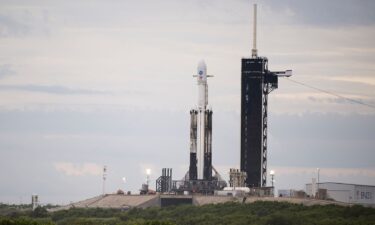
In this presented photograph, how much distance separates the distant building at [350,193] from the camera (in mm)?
174250

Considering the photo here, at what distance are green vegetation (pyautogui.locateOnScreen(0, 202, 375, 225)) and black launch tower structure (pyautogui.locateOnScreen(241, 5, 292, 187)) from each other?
12.4 m

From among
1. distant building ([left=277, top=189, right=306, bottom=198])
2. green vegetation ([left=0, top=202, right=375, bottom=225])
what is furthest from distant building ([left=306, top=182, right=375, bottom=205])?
green vegetation ([left=0, top=202, right=375, bottom=225])

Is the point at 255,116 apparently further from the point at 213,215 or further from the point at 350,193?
the point at 213,215

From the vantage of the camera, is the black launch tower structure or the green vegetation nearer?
the green vegetation

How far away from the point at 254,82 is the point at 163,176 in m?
19.6

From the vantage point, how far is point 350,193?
176000 mm

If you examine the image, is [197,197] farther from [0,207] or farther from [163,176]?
[0,207]

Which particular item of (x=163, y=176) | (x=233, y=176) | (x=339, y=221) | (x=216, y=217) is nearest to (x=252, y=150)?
(x=233, y=176)

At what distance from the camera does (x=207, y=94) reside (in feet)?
596

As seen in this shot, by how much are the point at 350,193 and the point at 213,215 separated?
93.1ft

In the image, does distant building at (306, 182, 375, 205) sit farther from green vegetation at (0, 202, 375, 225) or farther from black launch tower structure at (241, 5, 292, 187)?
green vegetation at (0, 202, 375, 225)

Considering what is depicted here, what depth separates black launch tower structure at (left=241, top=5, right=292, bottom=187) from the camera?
177000 millimetres

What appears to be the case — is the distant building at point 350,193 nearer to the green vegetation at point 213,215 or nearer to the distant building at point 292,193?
the distant building at point 292,193

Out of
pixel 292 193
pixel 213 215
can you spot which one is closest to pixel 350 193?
pixel 292 193
